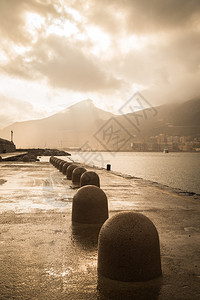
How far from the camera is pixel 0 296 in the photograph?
10.7 ft

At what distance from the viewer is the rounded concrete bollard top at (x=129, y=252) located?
11.9 feet

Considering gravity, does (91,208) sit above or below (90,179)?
below

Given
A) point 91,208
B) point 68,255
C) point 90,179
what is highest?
point 90,179

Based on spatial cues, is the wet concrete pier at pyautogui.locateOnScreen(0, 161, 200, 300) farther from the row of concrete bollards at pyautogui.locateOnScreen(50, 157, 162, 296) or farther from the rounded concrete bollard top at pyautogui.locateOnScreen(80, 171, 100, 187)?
the rounded concrete bollard top at pyautogui.locateOnScreen(80, 171, 100, 187)

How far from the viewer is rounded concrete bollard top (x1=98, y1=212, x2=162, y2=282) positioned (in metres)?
3.64

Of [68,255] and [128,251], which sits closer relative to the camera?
[128,251]

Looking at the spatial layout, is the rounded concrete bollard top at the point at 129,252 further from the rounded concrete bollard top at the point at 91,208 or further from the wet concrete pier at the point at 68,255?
the rounded concrete bollard top at the point at 91,208

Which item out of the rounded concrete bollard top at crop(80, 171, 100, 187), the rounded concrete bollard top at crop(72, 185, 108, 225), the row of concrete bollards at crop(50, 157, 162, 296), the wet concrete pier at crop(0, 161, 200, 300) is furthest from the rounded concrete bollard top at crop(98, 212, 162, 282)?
the rounded concrete bollard top at crop(80, 171, 100, 187)

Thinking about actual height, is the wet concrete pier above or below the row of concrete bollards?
below

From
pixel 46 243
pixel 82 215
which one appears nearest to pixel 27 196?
pixel 82 215

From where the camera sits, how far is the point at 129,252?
364 centimetres

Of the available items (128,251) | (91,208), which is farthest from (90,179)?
(128,251)

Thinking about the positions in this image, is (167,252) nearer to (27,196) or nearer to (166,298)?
(166,298)

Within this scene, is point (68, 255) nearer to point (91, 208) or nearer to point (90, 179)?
point (91, 208)
